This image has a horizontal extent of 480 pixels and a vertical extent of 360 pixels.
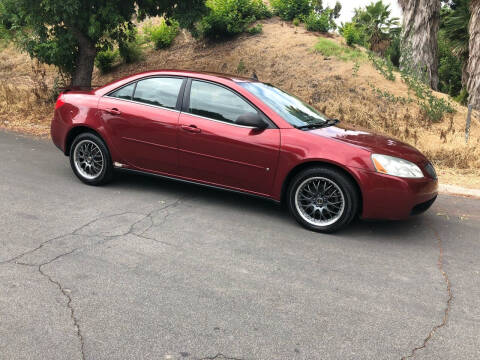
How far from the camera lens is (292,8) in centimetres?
1639

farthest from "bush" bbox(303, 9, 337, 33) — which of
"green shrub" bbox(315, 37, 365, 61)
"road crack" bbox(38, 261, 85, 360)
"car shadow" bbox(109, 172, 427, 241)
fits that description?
"road crack" bbox(38, 261, 85, 360)

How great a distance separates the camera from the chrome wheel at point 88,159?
636 centimetres

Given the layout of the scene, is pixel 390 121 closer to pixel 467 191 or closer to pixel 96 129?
pixel 467 191

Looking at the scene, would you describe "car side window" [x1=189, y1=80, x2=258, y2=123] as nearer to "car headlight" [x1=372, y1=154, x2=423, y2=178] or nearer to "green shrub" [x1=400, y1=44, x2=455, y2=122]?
"car headlight" [x1=372, y1=154, x2=423, y2=178]

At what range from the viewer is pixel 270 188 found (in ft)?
17.6

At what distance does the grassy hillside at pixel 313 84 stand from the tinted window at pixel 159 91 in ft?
12.4

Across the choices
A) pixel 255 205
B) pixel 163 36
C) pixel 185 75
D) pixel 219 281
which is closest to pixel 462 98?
pixel 163 36

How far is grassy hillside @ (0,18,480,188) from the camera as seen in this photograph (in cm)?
958

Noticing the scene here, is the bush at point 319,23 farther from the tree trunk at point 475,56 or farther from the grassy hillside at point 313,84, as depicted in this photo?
the tree trunk at point 475,56

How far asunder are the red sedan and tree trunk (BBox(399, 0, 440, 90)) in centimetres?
1160

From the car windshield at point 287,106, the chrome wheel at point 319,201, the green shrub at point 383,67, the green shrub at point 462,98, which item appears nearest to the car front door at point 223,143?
the car windshield at point 287,106

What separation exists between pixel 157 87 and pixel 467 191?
4816mm

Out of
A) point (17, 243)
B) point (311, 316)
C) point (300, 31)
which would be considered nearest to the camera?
point (311, 316)

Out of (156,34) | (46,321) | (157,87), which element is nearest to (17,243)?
(46,321)
